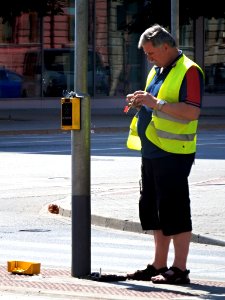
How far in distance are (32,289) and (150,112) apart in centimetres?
156

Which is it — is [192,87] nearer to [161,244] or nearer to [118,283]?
[161,244]

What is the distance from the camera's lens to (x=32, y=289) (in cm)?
828

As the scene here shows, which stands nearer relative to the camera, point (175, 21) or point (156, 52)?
point (156, 52)

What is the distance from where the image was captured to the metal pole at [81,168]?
8.86m

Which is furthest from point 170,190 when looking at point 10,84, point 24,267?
point 10,84

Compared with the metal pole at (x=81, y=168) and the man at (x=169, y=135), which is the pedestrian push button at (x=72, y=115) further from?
the man at (x=169, y=135)

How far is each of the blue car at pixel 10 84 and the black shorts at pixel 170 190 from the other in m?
33.3

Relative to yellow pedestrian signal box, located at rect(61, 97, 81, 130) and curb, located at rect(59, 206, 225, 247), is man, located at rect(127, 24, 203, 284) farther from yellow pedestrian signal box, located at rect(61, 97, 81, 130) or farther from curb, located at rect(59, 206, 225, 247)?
curb, located at rect(59, 206, 225, 247)

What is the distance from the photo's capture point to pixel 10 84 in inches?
1649

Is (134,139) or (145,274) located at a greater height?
(134,139)

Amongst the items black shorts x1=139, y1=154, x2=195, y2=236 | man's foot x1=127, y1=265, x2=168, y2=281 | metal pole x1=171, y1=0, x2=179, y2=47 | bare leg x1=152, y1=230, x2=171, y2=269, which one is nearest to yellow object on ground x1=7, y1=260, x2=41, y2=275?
man's foot x1=127, y1=265, x2=168, y2=281

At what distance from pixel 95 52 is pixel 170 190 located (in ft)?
117

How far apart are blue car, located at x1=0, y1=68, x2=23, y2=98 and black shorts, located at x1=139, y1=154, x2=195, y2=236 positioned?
1311 inches

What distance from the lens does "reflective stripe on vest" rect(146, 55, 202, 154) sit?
332 inches
